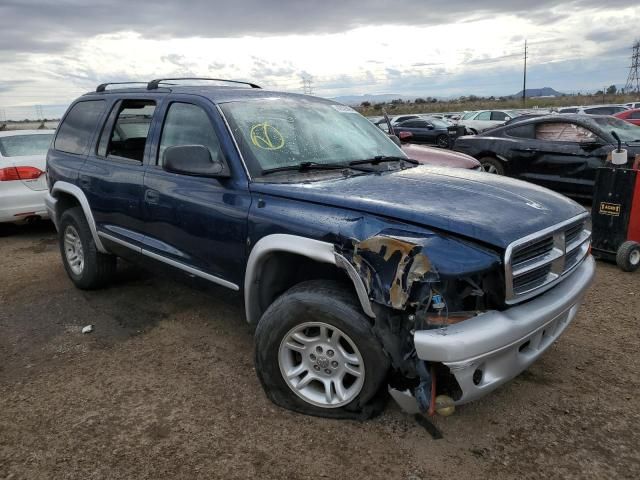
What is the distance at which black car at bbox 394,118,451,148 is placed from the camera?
1966cm

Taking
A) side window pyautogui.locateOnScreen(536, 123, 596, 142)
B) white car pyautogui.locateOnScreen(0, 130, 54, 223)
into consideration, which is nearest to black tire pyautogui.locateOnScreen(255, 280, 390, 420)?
white car pyautogui.locateOnScreen(0, 130, 54, 223)

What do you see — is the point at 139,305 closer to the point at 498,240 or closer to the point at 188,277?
the point at 188,277

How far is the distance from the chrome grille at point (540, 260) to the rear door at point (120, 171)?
272cm

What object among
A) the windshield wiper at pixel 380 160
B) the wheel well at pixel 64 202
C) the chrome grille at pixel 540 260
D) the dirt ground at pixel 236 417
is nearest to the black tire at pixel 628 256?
the dirt ground at pixel 236 417

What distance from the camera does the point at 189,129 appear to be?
374 cm

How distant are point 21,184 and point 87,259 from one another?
3050 millimetres

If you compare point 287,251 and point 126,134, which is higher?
point 126,134

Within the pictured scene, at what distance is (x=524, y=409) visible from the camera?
9.95ft

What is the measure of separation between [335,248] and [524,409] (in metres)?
1.49

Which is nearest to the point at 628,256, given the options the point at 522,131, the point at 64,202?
the point at 522,131

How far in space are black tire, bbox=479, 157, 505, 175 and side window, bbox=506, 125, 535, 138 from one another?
1.73 ft

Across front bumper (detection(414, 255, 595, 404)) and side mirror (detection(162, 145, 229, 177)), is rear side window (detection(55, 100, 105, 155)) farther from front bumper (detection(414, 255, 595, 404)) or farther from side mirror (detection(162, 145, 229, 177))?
front bumper (detection(414, 255, 595, 404))

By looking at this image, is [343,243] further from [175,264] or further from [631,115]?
[631,115]

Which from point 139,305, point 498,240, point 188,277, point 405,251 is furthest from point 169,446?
point 139,305
